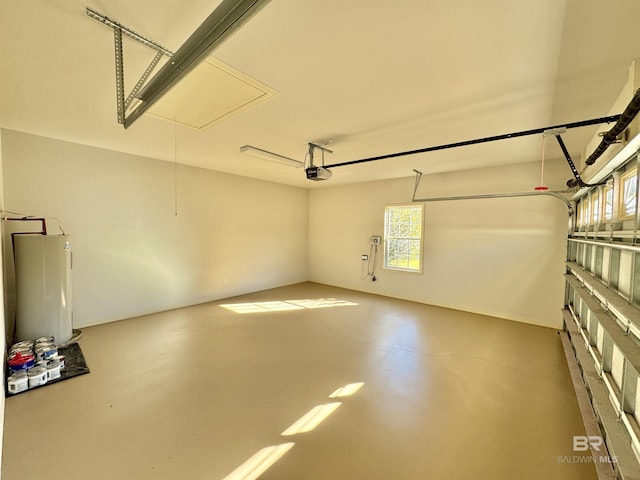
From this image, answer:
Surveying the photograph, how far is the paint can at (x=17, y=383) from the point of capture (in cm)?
229

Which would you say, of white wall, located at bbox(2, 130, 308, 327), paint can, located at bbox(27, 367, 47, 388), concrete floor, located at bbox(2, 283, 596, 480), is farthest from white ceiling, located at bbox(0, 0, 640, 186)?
concrete floor, located at bbox(2, 283, 596, 480)

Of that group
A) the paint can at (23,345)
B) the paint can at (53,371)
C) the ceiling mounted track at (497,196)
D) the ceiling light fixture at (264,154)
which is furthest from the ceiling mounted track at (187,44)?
the ceiling mounted track at (497,196)

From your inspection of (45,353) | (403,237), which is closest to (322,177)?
(403,237)

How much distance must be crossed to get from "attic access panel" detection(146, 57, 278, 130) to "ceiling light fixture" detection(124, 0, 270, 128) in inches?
12.3

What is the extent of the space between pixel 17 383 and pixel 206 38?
3.35m

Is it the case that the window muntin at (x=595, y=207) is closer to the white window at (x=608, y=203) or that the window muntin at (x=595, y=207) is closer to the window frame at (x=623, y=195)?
the white window at (x=608, y=203)

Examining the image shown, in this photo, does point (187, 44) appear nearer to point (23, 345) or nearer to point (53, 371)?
point (53, 371)

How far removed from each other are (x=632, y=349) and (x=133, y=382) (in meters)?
3.79

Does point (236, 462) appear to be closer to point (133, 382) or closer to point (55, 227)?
point (133, 382)

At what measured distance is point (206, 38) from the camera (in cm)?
117

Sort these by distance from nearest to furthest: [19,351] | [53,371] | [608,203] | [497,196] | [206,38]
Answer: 1. [206,38]
2. [608,203]
3. [53,371]
4. [19,351]
5. [497,196]

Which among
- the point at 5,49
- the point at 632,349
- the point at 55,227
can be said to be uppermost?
the point at 5,49

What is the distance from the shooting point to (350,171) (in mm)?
5133

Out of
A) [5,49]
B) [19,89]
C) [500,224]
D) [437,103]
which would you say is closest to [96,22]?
[5,49]
